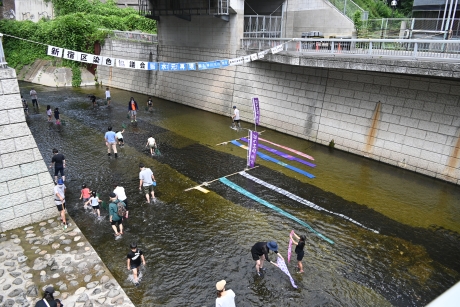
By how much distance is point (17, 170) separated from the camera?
36.9 ft

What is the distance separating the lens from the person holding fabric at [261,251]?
30.7 ft

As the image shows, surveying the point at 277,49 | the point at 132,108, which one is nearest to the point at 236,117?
the point at 277,49

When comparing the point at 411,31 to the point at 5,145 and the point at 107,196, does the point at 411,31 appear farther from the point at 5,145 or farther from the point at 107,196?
the point at 5,145

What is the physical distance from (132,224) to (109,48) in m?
30.8

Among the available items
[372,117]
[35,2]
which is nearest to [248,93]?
[372,117]

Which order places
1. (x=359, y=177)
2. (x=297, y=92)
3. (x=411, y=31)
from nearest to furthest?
(x=359, y=177) < (x=411, y=31) < (x=297, y=92)

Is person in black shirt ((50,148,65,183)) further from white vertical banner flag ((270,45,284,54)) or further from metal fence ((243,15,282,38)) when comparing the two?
metal fence ((243,15,282,38))

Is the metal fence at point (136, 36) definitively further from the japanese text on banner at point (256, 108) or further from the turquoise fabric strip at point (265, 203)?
Answer: the turquoise fabric strip at point (265, 203)

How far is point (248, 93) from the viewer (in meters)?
24.8

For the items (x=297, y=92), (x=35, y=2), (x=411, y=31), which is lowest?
(x=297, y=92)

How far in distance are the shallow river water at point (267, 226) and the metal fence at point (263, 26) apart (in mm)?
10547

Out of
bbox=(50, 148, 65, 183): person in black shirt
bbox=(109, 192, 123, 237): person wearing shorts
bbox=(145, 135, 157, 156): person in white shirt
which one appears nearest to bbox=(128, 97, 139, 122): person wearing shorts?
bbox=(145, 135, 157, 156): person in white shirt

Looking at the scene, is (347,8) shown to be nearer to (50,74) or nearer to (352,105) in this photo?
(352,105)

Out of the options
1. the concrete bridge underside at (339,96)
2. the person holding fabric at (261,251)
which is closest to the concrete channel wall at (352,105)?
the concrete bridge underside at (339,96)
